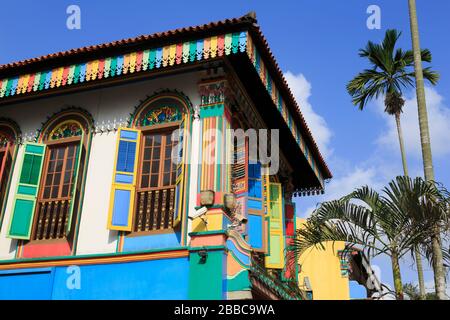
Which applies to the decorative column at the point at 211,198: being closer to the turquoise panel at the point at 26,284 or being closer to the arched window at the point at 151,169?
the arched window at the point at 151,169

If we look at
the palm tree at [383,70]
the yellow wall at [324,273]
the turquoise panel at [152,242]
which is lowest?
the turquoise panel at [152,242]

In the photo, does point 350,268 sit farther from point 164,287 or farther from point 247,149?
point 164,287

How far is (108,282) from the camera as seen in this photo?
8.90 metres

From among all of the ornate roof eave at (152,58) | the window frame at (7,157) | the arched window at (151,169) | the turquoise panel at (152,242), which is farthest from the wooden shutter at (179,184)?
the window frame at (7,157)

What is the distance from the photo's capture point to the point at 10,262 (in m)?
9.76

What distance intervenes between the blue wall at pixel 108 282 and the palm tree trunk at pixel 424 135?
12.3 feet

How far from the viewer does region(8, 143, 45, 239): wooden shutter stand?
9.95m

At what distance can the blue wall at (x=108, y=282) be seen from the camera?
8539 millimetres

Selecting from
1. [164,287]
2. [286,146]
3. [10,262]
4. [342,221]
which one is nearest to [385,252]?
[342,221]

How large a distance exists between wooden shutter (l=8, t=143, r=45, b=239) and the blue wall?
77 cm

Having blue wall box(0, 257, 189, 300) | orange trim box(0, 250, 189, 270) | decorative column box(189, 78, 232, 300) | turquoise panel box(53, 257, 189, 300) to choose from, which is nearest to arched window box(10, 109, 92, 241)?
orange trim box(0, 250, 189, 270)

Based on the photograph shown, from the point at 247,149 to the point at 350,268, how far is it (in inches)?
144

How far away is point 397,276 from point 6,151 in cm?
752

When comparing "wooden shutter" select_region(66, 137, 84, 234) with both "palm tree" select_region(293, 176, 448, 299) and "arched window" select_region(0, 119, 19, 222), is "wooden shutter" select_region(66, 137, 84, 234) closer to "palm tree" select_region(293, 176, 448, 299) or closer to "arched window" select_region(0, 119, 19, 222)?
"arched window" select_region(0, 119, 19, 222)
